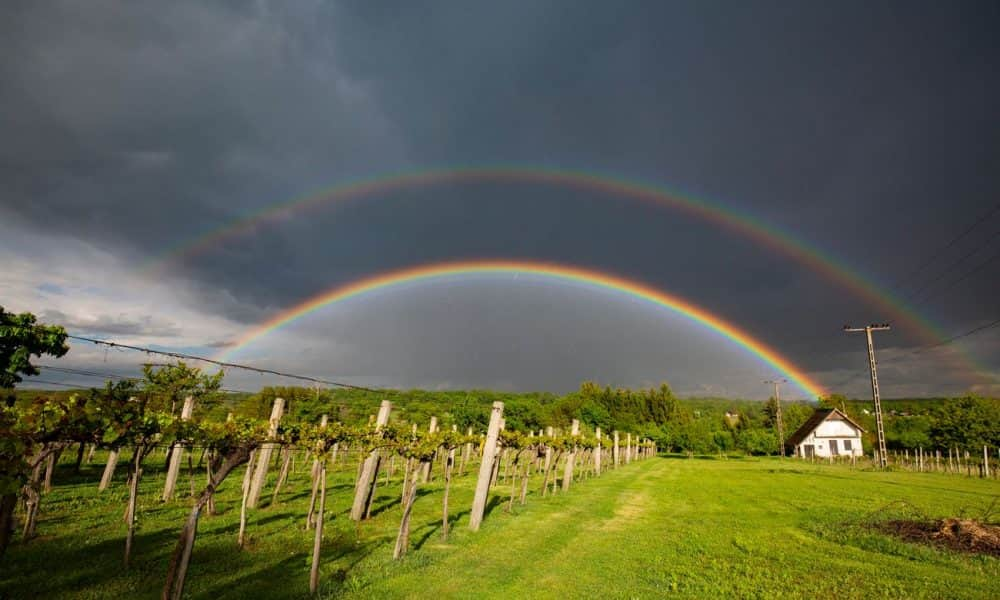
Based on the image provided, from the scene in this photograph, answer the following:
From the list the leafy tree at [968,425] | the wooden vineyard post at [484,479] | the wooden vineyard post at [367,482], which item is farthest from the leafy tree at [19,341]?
the leafy tree at [968,425]

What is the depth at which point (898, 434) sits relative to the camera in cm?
7269

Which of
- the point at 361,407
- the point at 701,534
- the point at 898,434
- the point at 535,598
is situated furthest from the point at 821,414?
the point at 535,598

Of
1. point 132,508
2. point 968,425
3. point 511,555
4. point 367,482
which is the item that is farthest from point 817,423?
point 132,508

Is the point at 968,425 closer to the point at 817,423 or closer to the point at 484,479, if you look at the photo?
the point at 817,423

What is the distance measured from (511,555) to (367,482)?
594 cm

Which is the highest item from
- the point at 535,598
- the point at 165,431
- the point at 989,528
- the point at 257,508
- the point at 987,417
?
the point at 987,417

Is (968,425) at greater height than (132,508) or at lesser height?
greater

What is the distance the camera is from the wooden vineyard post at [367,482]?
14.9 meters

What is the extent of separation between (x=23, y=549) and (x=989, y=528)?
24.5 meters

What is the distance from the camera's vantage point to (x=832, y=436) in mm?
75750

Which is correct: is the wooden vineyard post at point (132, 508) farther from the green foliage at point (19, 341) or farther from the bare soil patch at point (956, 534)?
Answer: the bare soil patch at point (956, 534)

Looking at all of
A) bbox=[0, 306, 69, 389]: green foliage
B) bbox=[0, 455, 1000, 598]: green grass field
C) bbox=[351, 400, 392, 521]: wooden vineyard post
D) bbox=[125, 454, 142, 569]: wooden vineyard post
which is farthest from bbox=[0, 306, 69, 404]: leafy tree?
bbox=[351, 400, 392, 521]: wooden vineyard post

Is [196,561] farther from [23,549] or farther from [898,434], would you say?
[898,434]

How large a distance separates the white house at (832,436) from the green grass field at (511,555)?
6675cm
